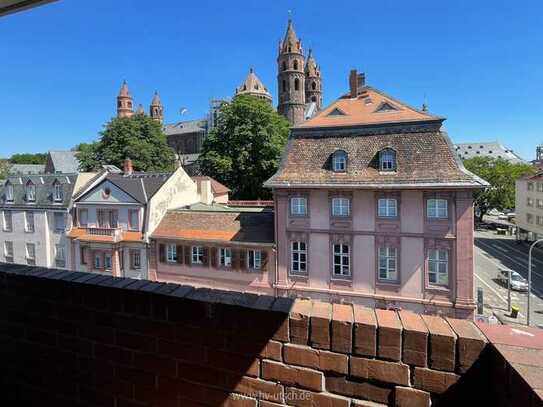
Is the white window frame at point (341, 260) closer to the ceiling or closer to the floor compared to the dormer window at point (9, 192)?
closer to the floor

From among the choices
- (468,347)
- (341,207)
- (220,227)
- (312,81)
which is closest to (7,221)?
(220,227)

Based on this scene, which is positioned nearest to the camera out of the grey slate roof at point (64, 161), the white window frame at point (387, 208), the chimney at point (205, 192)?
the white window frame at point (387, 208)

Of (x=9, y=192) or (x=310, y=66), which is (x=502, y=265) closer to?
(x=9, y=192)

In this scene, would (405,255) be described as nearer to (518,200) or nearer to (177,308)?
(177,308)

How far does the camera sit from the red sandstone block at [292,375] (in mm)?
1958

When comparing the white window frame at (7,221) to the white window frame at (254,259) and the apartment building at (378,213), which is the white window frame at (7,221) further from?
the apartment building at (378,213)

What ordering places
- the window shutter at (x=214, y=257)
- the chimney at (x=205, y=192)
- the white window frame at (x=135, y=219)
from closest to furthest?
the window shutter at (x=214, y=257), the white window frame at (x=135, y=219), the chimney at (x=205, y=192)

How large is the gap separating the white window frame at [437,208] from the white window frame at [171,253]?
12.7 metres

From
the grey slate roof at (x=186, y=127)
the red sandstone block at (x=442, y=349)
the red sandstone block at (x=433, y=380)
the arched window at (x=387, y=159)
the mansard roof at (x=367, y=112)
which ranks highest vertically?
the grey slate roof at (x=186, y=127)

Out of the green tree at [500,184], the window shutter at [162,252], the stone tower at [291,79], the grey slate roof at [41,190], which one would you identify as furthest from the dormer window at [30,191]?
the green tree at [500,184]

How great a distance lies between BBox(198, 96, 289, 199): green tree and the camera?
1363 inches

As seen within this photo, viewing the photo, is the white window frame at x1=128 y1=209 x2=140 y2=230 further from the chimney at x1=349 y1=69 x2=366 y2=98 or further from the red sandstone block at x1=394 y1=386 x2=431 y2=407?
the red sandstone block at x1=394 y1=386 x2=431 y2=407

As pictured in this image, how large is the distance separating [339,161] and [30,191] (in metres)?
21.2

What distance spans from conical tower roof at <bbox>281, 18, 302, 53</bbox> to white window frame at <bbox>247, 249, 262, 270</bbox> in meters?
52.6
